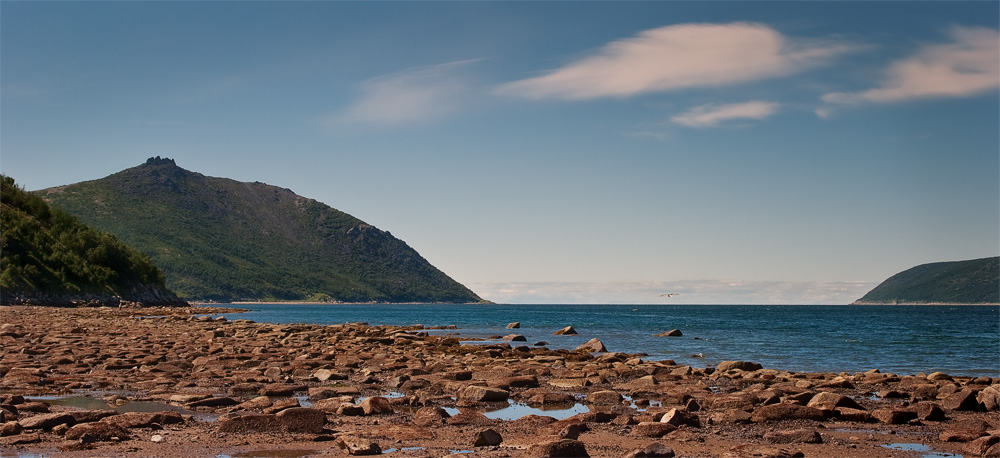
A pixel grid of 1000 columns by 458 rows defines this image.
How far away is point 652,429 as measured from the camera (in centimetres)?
1227

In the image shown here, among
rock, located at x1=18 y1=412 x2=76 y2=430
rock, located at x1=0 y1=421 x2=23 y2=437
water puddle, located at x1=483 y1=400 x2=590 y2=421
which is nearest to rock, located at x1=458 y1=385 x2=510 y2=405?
water puddle, located at x1=483 y1=400 x2=590 y2=421

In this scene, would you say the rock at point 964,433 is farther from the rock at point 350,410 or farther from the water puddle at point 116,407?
the water puddle at point 116,407

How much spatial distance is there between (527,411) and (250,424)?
5518 millimetres

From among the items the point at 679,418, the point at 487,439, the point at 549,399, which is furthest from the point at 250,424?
the point at 679,418

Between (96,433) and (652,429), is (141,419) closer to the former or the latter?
(96,433)

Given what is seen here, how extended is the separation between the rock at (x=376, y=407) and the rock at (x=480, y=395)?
199 cm

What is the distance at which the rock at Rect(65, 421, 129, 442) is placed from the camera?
10.6m

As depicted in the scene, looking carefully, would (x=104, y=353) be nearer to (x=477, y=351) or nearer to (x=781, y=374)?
(x=477, y=351)

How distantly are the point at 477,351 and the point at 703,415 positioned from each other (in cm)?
1811

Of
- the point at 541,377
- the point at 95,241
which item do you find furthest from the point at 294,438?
the point at 95,241

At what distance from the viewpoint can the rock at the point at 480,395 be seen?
15734 millimetres

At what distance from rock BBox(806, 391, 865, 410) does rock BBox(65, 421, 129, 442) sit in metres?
12.2

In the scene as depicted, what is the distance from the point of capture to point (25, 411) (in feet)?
41.3

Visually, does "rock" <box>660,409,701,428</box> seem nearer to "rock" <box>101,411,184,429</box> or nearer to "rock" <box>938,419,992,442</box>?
"rock" <box>938,419,992,442</box>
